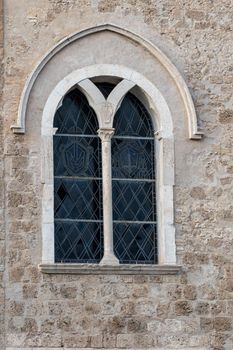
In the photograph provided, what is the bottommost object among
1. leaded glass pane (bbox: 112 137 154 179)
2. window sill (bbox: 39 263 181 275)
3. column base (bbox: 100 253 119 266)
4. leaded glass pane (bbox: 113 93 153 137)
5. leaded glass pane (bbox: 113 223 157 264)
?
window sill (bbox: 39 263 181 275)

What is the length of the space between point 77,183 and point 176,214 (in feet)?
4.07

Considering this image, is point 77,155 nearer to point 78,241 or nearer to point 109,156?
point 109,156

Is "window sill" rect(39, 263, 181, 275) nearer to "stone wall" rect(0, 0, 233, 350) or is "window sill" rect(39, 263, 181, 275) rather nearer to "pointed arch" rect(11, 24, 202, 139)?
"stone wall" rect(0, 0, 233, 350)

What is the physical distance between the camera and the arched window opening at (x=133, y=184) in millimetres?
19828

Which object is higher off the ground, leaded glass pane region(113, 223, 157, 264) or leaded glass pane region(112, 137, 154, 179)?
leaded glass pane region(112, 137, 154, 179)

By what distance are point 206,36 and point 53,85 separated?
204 centimetres

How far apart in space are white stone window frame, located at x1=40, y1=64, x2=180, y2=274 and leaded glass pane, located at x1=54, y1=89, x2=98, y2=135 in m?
0.13

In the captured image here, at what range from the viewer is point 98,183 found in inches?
783

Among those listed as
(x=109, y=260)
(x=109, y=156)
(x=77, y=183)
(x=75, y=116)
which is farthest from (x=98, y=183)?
(x=109, y=260)

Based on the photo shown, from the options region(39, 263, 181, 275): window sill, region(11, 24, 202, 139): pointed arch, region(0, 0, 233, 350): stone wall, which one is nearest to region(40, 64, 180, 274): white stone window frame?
region(39, 263, 181, 275): window sill

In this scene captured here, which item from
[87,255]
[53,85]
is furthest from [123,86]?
[87,255]

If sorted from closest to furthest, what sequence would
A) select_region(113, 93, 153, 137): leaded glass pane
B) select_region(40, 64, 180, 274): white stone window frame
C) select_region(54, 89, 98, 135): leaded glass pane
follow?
select_region(40, 64, 180, 274): white stone window frame → select_region(54, 89, 98, 135): leaded glass pane → select_region(113, 93, 153, 137): leaded glass pane

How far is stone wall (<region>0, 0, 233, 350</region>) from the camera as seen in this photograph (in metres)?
19.2

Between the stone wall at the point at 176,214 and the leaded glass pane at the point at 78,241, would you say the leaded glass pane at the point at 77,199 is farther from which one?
the stone wall at the point at 176,214
